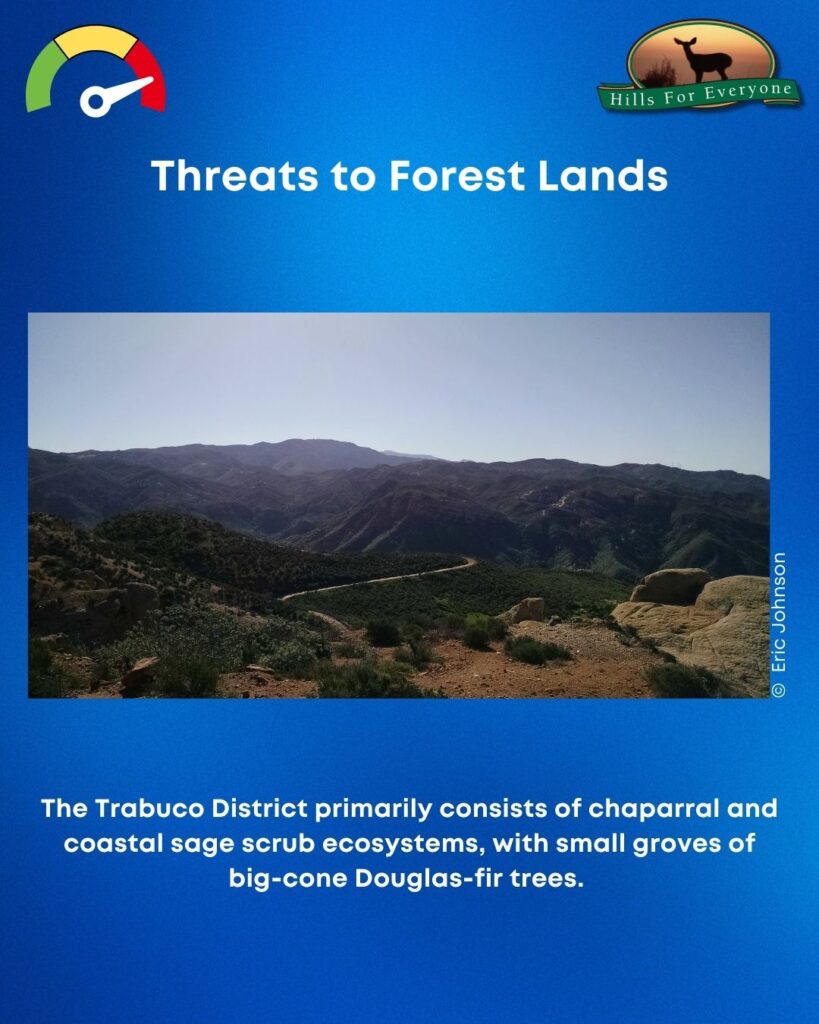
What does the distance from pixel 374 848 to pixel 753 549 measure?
159 inches

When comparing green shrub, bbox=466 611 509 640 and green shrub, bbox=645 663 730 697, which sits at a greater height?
green shrub, bbox=466 611 509 640

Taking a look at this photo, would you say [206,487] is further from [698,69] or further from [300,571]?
[698,69]

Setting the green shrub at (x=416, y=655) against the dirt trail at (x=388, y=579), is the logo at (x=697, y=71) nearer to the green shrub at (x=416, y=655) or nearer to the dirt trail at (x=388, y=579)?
the dirt trail at (x=388, y=579)

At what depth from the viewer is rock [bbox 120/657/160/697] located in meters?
6.18

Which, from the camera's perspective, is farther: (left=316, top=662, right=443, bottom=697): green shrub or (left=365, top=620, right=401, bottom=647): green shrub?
(left=365, top=620, right=401, bottom=647): green shrub

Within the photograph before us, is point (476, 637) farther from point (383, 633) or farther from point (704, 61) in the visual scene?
point (704, 61)

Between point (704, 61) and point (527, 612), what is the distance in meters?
5.25

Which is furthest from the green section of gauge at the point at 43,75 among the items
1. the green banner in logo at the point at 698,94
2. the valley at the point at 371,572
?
the green banner in logo at the point at 698,94

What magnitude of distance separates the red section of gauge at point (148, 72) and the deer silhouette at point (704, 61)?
3.74 m

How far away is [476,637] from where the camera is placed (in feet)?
25.5

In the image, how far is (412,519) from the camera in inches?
335

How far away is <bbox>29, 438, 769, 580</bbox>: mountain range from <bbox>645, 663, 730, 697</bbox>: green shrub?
112 centimetres

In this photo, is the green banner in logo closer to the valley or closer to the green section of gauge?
the valley

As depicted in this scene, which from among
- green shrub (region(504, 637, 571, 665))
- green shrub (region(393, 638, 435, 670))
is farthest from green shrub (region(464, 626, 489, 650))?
green shrub (region(393, 638, 435, 670))
